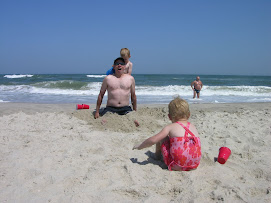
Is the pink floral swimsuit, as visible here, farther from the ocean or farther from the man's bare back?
the man's bare back

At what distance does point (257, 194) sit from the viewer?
2.15 m

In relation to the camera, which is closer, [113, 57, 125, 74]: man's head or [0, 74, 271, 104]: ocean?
[113, 57, 125, 74]: man's head

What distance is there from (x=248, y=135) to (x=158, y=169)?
2.04 metres

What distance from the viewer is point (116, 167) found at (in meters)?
2.60

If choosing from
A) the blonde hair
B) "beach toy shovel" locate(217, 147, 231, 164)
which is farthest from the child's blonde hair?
the blonde hair

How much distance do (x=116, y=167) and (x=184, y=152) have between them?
2.41ft

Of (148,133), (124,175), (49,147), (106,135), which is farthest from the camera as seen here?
(148,133)

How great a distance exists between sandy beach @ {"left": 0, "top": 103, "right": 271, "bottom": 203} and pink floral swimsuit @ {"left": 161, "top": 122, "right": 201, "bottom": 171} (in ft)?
Result: 0.28

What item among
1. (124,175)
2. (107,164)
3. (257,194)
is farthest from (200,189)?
(107,164)

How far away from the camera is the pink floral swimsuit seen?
2.53m

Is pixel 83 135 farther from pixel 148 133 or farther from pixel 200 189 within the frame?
pixel 200 189

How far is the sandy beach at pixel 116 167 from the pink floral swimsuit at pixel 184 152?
3.4 inches

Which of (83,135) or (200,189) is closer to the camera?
(200,189)

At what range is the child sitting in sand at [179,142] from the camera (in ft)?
8.32
